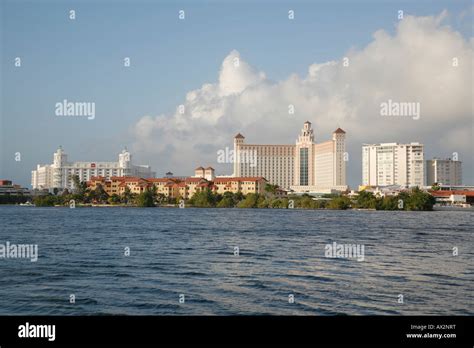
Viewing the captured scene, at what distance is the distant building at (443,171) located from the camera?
127 metres

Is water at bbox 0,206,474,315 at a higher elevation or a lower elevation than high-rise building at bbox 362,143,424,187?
lower

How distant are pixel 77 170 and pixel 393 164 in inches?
2949

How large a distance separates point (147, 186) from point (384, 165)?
58532mm

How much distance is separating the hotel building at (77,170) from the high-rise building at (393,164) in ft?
191

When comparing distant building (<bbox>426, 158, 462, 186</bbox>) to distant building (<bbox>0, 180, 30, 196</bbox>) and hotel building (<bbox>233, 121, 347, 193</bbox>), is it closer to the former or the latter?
hotel building (<bbox>233, 121, 347, 193</bbox>)

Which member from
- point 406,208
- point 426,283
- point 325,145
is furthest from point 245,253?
point 325,145

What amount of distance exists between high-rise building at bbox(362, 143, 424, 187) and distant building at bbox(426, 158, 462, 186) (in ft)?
29.4

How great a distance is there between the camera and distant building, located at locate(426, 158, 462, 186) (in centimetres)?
12681

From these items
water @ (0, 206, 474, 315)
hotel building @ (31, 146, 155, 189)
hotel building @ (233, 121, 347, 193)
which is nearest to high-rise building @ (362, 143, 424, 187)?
hotel building @ (233, 121, 347, 193)

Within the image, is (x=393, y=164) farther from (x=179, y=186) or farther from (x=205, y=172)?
(x=179, y=186)

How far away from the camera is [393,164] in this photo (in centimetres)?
12338
